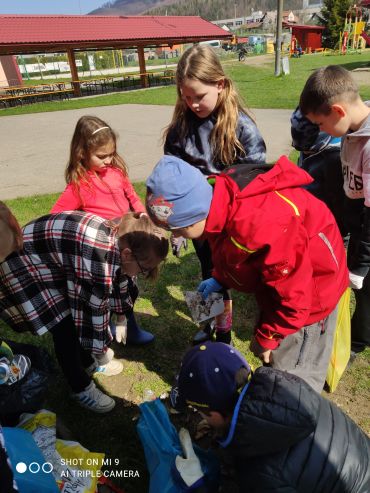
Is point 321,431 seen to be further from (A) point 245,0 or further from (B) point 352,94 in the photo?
(A) point 245,0

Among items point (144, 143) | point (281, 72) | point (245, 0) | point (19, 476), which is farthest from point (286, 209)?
point (245, 0)

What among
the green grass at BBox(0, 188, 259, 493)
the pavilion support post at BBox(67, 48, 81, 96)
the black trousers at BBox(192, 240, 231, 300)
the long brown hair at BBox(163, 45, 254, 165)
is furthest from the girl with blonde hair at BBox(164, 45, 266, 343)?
the pavilion support post at BBox(67, 48, 81, 96)

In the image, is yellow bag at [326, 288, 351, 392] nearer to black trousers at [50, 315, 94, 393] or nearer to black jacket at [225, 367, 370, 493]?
black jacket at [225, 367, 370, 493]

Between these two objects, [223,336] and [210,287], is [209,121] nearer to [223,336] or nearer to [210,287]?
[210,287]

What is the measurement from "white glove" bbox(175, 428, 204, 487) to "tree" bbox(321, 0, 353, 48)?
46.3 metres

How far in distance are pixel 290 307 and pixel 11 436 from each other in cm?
122

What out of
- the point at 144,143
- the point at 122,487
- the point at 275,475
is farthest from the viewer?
the point at 144,143

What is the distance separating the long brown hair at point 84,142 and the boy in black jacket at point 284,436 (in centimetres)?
157

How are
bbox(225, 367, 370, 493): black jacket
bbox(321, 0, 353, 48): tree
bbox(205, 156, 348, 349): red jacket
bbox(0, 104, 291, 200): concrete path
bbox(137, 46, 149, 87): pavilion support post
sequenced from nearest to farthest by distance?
bbox(225, 367, 370, 493): black jacket
bbox(205, 156, 348, 349): red jacket
bbox(0, 104, 291, 200): concrete path
bbox(137, 46, 149, 87): pavilion support post
bbox(321, 0, 353, 48): tree

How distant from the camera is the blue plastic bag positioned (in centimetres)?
156

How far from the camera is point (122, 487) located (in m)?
1.85

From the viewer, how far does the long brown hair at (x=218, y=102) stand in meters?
2.01

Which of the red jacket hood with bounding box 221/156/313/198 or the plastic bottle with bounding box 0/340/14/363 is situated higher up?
the red jacket hood with bounding box 221/156/313/198

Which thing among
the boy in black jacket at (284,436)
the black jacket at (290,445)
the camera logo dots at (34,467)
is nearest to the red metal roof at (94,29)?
the camera logo dots at (34,467)
